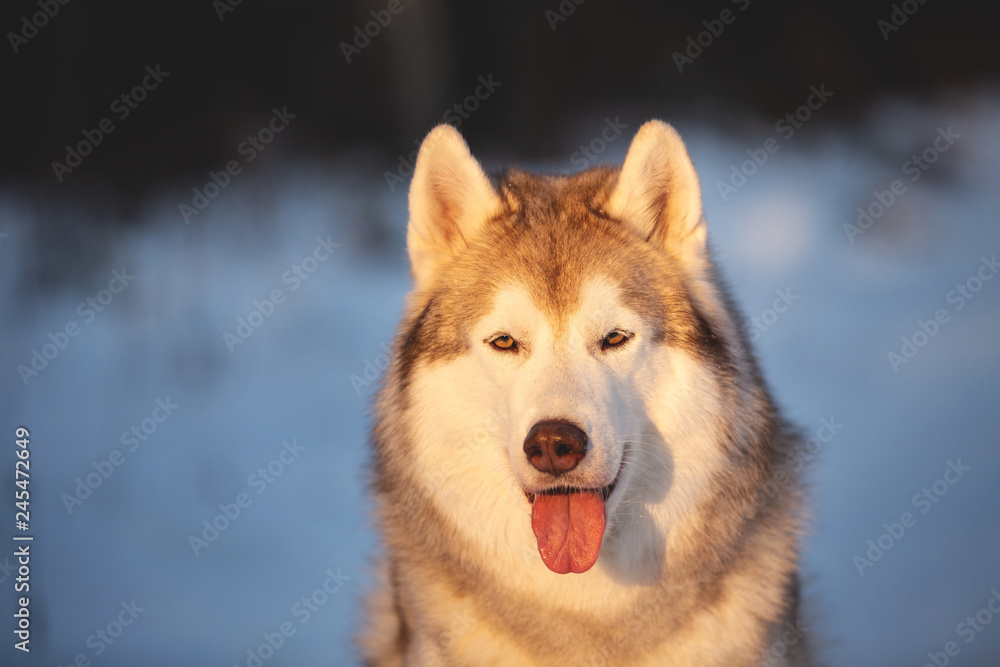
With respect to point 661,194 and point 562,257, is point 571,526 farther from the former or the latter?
point 661,194

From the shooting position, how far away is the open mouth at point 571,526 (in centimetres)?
257

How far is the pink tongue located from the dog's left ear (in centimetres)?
106

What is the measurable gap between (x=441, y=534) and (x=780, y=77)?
588 cm

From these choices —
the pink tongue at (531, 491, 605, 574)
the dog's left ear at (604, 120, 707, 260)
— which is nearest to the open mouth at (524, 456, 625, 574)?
the pink tongue at (531, 491, 605, 574)

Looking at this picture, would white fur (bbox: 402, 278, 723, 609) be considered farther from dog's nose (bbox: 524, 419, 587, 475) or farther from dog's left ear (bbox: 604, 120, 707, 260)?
dog's left ear (bbox: 604, 120, 707, 260)

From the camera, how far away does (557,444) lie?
2.36 m

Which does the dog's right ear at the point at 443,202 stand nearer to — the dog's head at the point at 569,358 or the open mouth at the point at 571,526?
the dog's head at the point at 569,358

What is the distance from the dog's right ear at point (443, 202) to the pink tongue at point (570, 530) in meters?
1.08

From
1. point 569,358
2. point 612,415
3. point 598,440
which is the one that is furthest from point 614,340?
point 598,440

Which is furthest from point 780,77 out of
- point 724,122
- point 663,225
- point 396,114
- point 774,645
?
point 774,645

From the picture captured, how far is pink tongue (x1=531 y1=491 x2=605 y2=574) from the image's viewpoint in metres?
2.57

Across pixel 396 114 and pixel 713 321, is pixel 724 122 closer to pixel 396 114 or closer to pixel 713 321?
pixel 396 114

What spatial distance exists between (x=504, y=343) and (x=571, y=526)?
0.64m

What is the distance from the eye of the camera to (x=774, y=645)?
9.84 ft
